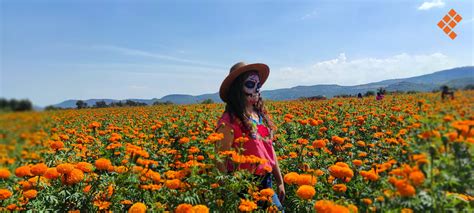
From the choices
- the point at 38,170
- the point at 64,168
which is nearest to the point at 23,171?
the point at 38,170

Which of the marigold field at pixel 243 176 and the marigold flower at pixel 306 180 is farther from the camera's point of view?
the marigold flower at pixel 306 180

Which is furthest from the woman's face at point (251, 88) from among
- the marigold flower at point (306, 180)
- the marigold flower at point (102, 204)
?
the marigold flower at point (102, 204)

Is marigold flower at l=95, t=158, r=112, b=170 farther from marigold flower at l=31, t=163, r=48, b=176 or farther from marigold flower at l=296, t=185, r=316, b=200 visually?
marigold flower at l=296, t=185, r=316, b=200

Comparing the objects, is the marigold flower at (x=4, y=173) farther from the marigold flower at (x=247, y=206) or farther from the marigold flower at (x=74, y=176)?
the marigold flower at (x=247, y=206)

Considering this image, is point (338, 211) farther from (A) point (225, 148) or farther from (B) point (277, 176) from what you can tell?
(B) point (277, 176)

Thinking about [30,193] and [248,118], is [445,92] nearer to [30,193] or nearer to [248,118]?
[248,118]

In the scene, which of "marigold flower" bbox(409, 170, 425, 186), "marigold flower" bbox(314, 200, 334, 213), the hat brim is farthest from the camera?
the hat brim

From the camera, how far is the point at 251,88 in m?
3.25

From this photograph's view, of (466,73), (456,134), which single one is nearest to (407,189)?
(456,134)

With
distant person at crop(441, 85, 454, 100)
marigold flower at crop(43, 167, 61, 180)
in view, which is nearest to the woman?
marigold flower at crop(43, 167, 61, 180)

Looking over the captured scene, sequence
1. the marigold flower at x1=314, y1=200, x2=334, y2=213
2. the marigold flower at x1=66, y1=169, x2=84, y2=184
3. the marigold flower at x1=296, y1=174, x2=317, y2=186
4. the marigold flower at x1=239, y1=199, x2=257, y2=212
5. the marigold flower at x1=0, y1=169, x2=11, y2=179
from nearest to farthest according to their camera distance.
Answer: the marigold flower at x1=314, y1=200, x2=334, y2=213
the marigold flower at x1=0, y1=169, x2=11, y2=179
the marigold flower at x1=239, y1=199, x2=257, y2=212
the marigold flower at x1=296, y1=174, x2=317, y2=186
the marigold flower at x1=66, y1=169, x2=84, y2=184

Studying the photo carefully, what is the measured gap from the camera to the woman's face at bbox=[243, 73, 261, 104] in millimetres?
3236

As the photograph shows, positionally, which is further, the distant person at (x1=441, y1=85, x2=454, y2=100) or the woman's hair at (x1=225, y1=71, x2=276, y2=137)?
the woman's hair at (x1=225, y1=71, x2=276, y2=137)

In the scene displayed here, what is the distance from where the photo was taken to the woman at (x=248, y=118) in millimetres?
3016
